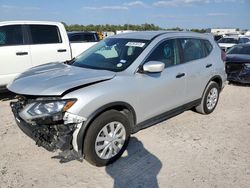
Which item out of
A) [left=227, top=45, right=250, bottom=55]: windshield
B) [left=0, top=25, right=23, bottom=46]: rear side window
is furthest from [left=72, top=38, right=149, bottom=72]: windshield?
[left=227, top=45, right=250, bottom=55]: windshield

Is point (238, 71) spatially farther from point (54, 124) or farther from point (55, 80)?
point (54, 124)

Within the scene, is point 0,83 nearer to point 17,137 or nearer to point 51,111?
point 17,137

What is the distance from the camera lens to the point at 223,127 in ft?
16.6

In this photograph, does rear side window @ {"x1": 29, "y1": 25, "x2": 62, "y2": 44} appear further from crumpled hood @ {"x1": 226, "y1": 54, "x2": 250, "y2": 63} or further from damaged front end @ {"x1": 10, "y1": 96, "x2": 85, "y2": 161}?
crumpled hood @ {"x1": 226, "y1": 54, "x2": 250, "y2": 63}

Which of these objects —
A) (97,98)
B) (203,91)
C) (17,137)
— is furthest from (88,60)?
(203,91)

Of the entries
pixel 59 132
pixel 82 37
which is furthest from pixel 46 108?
pixel 82 37

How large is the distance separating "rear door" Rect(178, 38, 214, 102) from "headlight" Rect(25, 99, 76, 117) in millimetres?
2375

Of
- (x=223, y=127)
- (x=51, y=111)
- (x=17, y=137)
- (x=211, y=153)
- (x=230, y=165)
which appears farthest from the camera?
(x=223, y=127)

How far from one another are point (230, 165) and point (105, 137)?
5.76 feet

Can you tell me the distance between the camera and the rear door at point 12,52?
242 inches

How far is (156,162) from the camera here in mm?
3725

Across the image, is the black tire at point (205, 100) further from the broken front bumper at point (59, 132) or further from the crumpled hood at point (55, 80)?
the broken front bumper at point (59, 132)

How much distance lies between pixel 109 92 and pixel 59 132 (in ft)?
2.55

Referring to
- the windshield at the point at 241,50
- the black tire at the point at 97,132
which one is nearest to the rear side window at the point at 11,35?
the black tire at the point at 97,132
